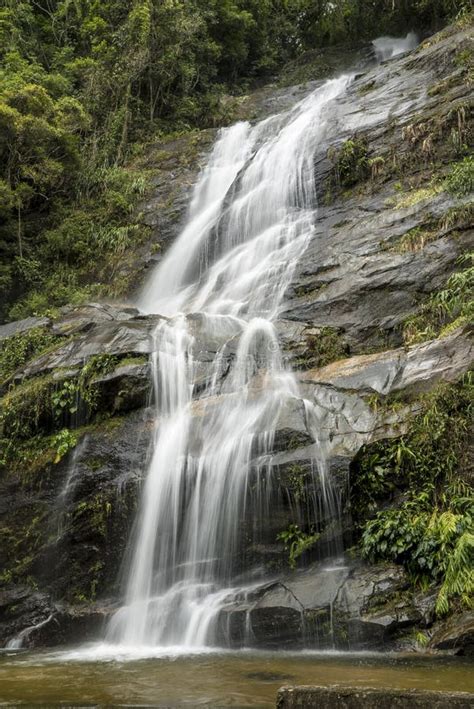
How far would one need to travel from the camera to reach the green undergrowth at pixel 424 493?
6969 mm

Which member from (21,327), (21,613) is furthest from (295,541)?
(21,327)

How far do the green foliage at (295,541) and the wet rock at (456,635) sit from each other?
189 centimetres

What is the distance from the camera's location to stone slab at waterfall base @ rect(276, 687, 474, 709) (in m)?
3.07

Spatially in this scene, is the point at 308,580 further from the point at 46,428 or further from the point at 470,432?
the point at 46,428

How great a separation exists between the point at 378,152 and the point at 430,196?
3.00 m

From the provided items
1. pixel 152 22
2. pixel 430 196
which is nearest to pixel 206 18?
pixel 152 22

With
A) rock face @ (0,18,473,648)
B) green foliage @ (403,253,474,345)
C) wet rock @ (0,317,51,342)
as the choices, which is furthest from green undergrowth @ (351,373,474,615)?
wet rock @ (0,317,51,342)

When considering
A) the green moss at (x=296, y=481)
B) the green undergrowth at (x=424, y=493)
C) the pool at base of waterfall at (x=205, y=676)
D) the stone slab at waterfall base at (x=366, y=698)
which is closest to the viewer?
the stone slab at waterfall base at (x=366, y=698)

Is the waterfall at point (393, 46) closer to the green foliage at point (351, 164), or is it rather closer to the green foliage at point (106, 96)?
the green foliage at point (106, 96)

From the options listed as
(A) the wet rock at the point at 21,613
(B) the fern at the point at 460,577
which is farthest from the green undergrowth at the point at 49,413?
(B) the fern at the point at 460,577

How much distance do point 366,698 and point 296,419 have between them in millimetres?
Result: 5625

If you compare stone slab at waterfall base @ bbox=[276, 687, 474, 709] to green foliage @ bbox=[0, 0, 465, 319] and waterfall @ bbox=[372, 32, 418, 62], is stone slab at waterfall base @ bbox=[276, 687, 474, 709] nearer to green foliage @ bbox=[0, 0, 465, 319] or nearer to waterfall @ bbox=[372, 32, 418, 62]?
green foliage @ bbox=[0, 0, 465, 319]

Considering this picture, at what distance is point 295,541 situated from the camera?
7828 mm

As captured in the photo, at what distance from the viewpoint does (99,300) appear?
16984 mm
